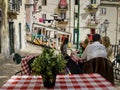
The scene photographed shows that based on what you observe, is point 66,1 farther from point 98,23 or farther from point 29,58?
point 29,58

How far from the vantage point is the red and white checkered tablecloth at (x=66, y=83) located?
3736 mm

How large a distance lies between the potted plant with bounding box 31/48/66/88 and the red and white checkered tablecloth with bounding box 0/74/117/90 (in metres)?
0.13

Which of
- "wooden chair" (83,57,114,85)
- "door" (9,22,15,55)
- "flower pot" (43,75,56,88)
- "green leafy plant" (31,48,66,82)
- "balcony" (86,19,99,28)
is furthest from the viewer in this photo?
"balcony" (86,19,99,28)

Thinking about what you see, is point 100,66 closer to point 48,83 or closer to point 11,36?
point 48,83

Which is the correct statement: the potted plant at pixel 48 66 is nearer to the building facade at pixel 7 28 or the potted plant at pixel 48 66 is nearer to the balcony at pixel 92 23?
the building facade at pixel 7 28

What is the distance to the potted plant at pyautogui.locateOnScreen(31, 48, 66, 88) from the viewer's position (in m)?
3.58

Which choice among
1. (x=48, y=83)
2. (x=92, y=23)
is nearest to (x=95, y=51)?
(x=48, y=83)

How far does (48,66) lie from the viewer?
11.7 ft

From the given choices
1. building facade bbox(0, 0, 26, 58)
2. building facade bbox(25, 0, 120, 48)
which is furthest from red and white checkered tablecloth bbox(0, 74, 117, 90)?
building facade bbox(25, 0, 120, 48)

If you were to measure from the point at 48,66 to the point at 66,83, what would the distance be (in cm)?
54

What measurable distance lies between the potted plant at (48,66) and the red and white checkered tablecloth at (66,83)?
128 mm

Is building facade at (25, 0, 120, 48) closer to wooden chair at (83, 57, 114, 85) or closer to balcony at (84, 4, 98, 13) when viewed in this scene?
balcony at (84, 4, 98, 13)

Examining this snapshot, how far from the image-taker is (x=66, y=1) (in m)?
40.6

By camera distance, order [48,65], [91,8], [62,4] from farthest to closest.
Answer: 1. [91,8]
2. [62,4]
3. [48,65]
